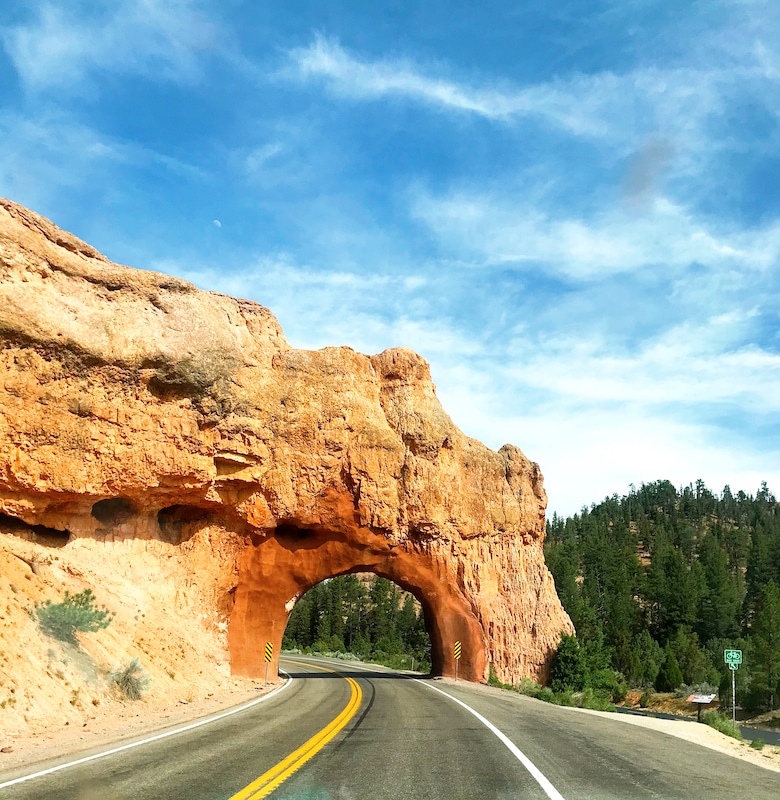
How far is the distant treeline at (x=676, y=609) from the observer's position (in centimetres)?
5284

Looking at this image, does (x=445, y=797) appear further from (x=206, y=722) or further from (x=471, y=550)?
(x=471, y=550)

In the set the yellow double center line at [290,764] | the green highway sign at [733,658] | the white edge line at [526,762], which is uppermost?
the green highway sign at [733,658]

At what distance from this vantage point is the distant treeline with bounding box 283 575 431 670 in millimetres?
91812

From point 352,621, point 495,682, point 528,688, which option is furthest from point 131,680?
point 352,621

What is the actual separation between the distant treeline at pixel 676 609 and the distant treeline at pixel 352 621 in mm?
21515

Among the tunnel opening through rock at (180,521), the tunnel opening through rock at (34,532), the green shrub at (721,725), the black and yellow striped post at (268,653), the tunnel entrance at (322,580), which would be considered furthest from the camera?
the tunnel entrance at (322,580)

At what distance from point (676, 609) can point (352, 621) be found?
44306mm

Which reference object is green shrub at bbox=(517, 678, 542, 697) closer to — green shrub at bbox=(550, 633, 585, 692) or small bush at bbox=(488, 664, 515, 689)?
small bush at bbox=(488, 664, 515, 689)

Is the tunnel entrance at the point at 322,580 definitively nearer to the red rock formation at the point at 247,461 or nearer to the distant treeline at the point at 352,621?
the red rock formation at the point at 247,461

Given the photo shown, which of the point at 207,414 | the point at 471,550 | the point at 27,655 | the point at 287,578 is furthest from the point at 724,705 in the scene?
the point at 27,655

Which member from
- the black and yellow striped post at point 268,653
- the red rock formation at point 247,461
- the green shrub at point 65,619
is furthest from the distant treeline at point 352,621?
the green shrub at point 65,619

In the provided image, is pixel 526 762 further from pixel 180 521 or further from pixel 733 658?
pixel 180 521

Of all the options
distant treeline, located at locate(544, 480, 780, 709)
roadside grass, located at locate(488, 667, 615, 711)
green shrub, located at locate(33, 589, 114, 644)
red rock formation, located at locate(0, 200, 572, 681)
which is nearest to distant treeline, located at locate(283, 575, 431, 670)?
distant treeline, located at locate(544, 480, 780, 709)

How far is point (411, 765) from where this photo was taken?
934 centimetres
